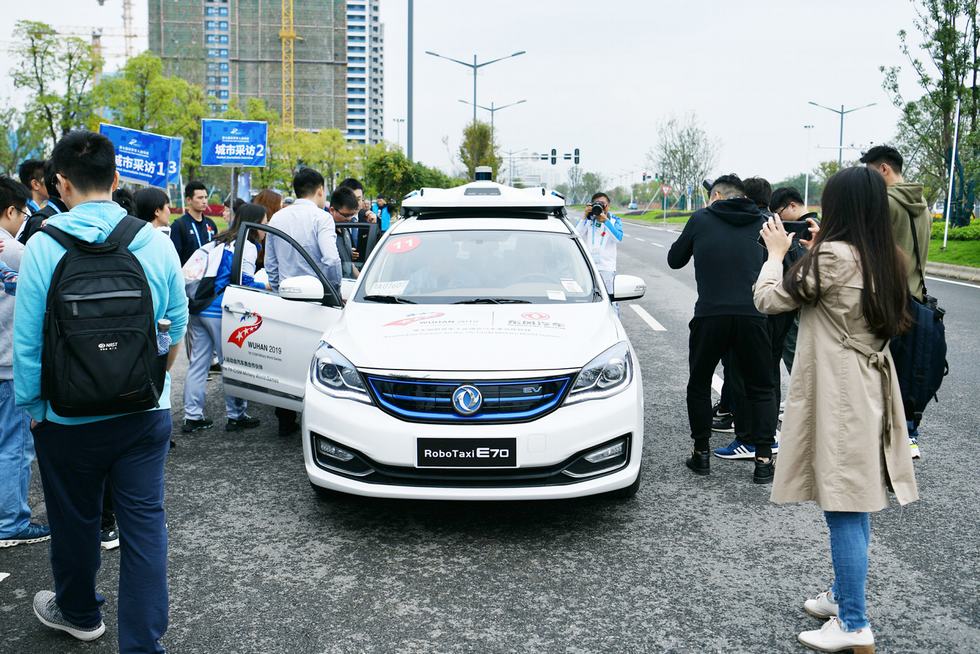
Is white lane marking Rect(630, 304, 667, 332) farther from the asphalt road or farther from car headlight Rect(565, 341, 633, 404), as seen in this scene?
car headlight Rect(565, 341, 633, 404)

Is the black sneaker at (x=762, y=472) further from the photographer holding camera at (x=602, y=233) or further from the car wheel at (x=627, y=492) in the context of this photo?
the photographer holding camera at (x=602, y=233)

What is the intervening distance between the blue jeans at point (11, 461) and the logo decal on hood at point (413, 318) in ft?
5.94

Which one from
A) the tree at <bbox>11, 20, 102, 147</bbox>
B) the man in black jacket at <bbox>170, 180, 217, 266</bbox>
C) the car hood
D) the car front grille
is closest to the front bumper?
the car front grille

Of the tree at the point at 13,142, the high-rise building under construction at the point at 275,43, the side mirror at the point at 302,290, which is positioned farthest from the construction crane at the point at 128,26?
the side mirror at the point at 302,290

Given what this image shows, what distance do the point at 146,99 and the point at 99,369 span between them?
4422cm

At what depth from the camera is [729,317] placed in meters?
5.46

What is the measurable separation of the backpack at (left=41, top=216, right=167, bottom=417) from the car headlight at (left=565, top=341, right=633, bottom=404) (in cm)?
206

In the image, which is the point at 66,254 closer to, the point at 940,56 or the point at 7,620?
the point at 7,620

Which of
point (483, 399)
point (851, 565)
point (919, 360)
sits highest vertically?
point (919, 360)

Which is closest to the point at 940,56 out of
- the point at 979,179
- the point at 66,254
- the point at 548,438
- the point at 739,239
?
the point at 979,179

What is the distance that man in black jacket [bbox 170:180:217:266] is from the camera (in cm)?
812

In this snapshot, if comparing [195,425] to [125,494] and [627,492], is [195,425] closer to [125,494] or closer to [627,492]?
[627,492]

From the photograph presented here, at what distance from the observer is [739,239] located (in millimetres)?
5496

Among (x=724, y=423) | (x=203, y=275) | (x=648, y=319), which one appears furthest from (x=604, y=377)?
(x=648, y=319)
